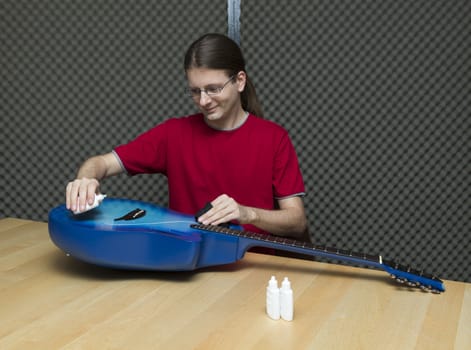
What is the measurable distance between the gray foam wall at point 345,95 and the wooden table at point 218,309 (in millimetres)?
1324

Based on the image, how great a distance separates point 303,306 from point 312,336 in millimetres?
121

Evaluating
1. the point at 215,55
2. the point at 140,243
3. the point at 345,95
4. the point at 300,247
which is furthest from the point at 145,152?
the point at 345,95

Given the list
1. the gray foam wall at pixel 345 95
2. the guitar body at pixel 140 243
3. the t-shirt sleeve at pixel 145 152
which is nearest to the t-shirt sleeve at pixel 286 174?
the t-shirt sleeve at pixel 145 152

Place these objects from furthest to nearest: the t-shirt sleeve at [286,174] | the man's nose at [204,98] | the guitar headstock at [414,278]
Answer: the t-shirt sleeve at [286,174] < the man's nose at [204,98] < the guitar headstock at [414,278]

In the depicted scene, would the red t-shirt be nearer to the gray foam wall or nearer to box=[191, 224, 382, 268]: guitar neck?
box=[191, 224, 382, 268]: guitar neck

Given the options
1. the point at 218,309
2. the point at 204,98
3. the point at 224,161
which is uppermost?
the point at 204,98

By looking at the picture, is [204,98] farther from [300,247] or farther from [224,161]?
[300,247]

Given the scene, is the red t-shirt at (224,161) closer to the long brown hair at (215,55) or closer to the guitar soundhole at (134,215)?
the long brown hair at (215,55)

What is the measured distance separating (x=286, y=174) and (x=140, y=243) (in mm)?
644

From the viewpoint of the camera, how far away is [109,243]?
1.13m

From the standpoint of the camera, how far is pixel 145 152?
1.73 metres

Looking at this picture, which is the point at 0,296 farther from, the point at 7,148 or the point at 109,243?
the point at 7,148

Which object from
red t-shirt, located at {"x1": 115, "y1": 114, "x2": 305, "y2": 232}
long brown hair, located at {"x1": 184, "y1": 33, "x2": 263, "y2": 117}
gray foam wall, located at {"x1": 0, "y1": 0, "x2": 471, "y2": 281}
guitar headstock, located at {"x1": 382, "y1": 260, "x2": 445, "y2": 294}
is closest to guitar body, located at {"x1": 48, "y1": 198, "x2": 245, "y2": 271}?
guitar headstock, located at {"x1": 382, "y1": 260, "x2": 445, "y2": 294}

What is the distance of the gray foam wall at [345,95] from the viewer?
242 cm
